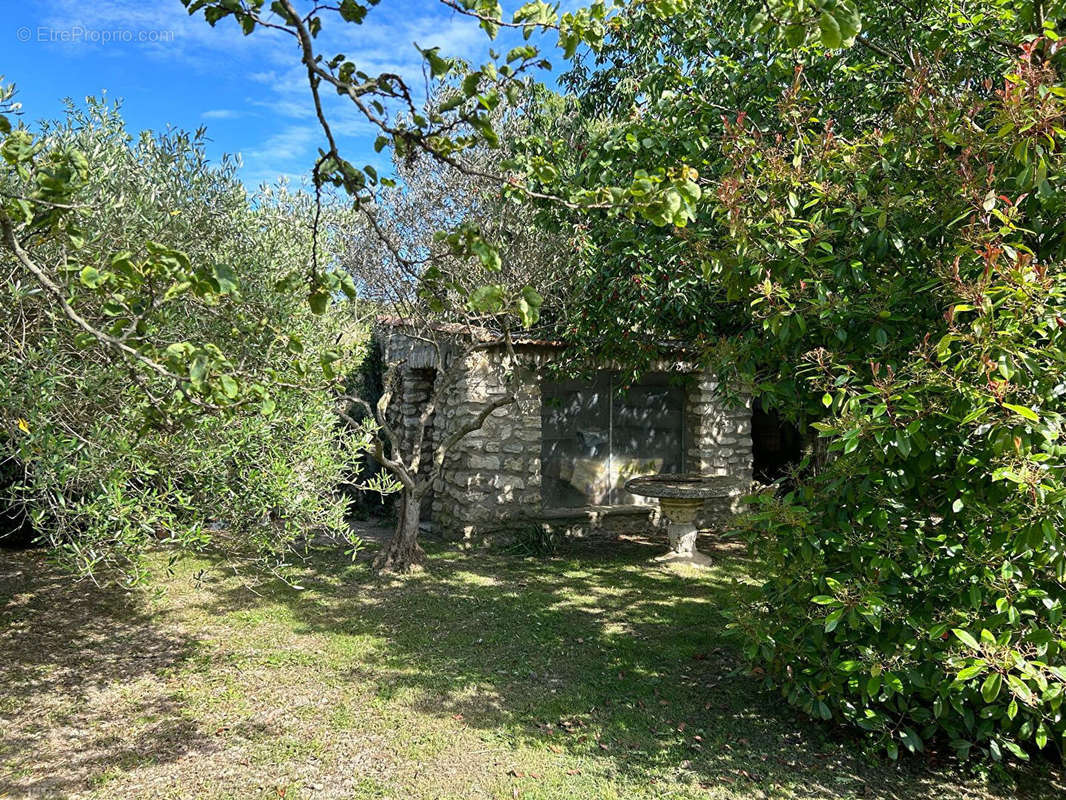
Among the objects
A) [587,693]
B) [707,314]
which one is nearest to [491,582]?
[587,693]

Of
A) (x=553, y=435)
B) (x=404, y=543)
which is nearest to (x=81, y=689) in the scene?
(x=404, y=543)

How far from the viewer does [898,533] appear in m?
3.73

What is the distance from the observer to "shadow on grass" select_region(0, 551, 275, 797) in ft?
13.3

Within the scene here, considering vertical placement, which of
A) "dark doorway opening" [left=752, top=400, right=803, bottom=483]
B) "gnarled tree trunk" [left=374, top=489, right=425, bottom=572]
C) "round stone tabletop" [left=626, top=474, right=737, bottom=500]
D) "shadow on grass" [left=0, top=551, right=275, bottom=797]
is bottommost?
"shadow on grass" [left=0, top=551, right=275, bottom=797]

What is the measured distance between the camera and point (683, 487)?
8852 millimetres

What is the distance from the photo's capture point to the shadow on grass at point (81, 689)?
Answer: 13.3ft

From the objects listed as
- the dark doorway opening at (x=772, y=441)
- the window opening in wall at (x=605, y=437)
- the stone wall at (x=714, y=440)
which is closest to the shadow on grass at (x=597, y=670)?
the window opening in wall at (x=605, y=437)

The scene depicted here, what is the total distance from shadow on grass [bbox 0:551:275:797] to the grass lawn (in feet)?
0.06

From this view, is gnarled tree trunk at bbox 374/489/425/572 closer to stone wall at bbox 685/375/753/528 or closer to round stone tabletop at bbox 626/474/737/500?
round stone tabletop at bbox 626/474/737/500

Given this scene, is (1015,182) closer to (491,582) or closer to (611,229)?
(611,229)

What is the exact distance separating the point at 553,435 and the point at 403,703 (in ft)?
19.1

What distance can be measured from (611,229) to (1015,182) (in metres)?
3.55

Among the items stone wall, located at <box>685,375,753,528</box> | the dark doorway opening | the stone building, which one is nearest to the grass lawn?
the stone building

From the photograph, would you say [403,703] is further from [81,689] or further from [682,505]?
[682,505]
